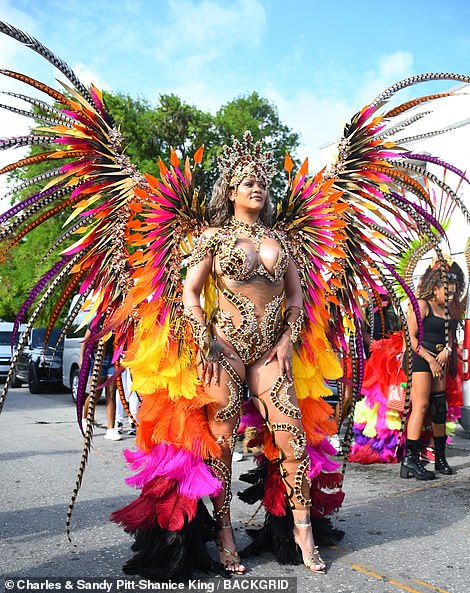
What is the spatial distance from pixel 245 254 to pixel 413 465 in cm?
304

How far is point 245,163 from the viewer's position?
339 centimetres

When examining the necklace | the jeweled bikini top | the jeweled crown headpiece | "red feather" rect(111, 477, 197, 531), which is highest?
the jeweled crown headpiece

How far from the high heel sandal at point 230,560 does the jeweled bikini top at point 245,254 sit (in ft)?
4.17

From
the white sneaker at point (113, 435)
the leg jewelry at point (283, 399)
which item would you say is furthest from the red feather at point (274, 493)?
the white sneaker at point (113, 435)

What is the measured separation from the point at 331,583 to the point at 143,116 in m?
25.0

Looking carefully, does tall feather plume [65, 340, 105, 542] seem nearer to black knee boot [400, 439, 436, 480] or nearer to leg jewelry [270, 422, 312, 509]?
leg jewelry [270, 422, 312, 509]

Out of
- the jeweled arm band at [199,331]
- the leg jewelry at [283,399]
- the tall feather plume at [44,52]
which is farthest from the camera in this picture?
the leg jewelry at [283,399]

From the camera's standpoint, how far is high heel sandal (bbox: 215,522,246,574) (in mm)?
3164

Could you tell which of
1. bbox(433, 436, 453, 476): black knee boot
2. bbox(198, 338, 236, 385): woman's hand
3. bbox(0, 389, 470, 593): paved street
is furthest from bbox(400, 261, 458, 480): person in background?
bbox(198, 338, 236, 385): woman's hand

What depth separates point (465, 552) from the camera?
3502 millimetres

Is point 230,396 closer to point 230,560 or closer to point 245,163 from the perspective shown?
point 230,560

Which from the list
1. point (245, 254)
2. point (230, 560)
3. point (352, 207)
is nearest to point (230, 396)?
point (245, 254)

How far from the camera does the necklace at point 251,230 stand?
3320 mm

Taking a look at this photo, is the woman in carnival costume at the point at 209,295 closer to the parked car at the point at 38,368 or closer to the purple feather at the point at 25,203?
the purple feather at the point at 25,203
